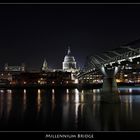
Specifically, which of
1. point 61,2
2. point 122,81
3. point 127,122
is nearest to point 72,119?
point 127,122

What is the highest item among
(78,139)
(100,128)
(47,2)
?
(47,2)

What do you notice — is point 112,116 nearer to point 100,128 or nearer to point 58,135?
point 100,128

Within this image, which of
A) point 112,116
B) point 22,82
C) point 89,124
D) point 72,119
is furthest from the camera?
point 22,82

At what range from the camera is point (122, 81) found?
14562 centimetres

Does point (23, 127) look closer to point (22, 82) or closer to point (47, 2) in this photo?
point (47, 2)

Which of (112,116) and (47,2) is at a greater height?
Answer: (47,2)

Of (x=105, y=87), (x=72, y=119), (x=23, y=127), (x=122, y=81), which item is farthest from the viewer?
(x=122, y=81)

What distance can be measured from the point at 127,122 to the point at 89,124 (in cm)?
396

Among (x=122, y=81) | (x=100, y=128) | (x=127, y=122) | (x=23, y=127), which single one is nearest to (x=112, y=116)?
(x=127, y=122)

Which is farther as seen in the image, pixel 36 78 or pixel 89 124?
pixel 36 78

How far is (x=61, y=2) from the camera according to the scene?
12.4 m

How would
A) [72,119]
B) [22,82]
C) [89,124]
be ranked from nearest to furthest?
1. [89,124]
2. [72,119]
3. [22,82]

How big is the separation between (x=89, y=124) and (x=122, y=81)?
120m

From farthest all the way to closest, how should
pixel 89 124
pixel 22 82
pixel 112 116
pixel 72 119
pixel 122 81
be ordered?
pixel 22 82
pixel 122 81
pixel 112 116
pixel 72 119
pixel 89 124
